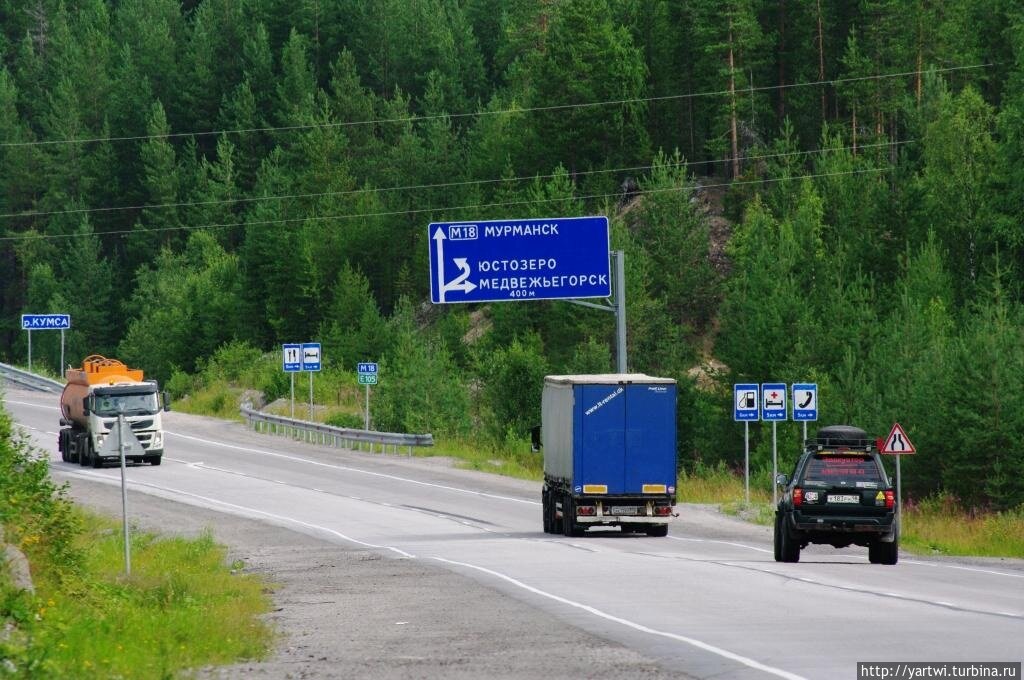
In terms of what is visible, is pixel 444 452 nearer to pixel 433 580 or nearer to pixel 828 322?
pixel 828 322

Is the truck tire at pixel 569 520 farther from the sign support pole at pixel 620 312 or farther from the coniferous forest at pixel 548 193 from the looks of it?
the coniferous forest at pixel 548 193

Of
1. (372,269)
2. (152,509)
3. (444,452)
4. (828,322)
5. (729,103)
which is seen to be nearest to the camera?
(152,509)

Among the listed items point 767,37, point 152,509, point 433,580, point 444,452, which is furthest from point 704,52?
point 433,580

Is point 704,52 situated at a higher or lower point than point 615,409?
higher

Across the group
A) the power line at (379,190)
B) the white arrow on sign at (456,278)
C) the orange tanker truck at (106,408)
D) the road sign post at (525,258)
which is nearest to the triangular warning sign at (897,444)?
the road sign post at (525,258)

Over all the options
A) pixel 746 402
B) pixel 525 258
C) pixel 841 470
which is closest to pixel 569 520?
pixel 746 402

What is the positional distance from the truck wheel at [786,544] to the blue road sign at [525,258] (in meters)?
16.5

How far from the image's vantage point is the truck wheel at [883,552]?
85.5 feet

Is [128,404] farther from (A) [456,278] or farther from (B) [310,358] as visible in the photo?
(A) [456,278]

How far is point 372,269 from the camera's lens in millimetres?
102875

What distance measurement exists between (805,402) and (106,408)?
75.2ft

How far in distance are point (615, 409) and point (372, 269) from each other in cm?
7232

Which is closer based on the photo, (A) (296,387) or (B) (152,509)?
(B) (152,509)

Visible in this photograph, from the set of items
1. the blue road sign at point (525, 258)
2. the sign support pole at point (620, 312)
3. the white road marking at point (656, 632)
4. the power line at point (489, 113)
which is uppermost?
the power line at point (489, 113)
